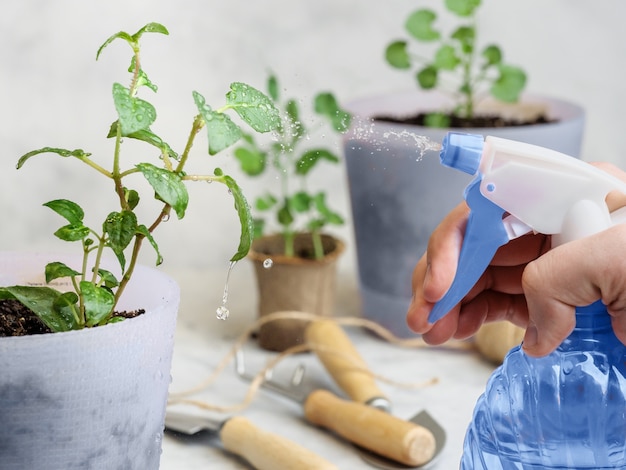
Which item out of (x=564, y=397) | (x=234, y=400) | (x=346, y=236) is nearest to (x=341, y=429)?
(x=234, y=400)

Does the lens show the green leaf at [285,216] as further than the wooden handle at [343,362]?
Yes

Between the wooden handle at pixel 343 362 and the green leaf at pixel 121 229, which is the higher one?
the green leaf at pixel 121 229

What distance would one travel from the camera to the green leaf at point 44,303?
1.94 feet

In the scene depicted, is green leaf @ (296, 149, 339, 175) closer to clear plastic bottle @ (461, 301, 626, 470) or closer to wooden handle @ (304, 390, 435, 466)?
wooden handle @ (304, 390, 435, 466)

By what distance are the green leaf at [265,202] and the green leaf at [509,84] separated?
25cm

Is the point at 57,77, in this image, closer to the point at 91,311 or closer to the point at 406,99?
the point at 406,99

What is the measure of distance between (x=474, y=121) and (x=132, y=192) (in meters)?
0.59

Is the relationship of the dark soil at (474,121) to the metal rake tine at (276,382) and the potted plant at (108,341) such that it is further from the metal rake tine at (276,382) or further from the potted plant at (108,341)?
the potted plant at (108,341)

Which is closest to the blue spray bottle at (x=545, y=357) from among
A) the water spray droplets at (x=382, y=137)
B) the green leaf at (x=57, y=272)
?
the green leaf at (x=57, y=272)

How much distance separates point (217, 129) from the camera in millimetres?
531

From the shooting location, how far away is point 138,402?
0.60 metres

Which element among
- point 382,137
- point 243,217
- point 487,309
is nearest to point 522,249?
point 487,309

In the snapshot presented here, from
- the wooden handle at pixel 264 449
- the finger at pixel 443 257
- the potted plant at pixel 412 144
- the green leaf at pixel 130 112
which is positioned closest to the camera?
the green leaf at pixel 130 112

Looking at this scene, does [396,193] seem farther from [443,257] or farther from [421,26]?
[443,257]
